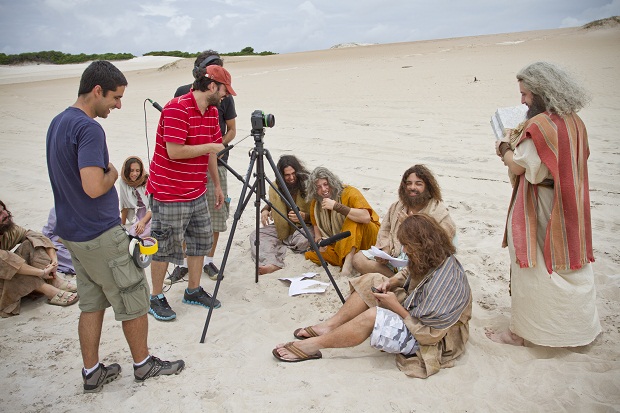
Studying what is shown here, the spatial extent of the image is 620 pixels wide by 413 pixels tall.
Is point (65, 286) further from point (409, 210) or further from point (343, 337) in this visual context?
point (409, 210)

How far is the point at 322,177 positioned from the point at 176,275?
152 cm

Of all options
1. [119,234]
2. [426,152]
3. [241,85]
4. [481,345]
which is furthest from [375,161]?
[241,85]

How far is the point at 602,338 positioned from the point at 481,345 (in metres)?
0.76

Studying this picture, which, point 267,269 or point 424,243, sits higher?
point 424,243

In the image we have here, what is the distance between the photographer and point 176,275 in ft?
13.5

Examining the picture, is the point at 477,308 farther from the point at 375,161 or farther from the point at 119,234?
the point at 375,161

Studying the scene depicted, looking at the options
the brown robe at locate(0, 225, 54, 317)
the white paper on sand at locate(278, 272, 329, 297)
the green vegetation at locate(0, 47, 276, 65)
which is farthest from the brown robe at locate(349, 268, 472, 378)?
the green vegetation at locate(0, 47, 276, 65)

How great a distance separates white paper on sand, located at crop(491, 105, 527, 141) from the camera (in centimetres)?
293

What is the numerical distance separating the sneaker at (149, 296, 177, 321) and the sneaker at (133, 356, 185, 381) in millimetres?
634

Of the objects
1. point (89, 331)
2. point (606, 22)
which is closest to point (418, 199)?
point (89, 331)

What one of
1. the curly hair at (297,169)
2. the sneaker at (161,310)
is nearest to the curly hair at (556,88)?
the curly hair at (297,169)

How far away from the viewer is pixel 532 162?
2568mm

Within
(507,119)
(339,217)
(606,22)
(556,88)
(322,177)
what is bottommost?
(339,217)

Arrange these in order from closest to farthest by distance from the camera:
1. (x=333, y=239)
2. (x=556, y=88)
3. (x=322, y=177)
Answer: (x=556, y=88) < (x=333, y=239) < (x=322, y=177)
